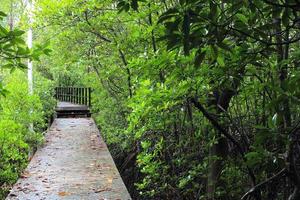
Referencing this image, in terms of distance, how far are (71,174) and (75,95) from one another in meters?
15.0

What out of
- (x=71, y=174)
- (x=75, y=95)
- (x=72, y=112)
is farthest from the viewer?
(x=75, y=95)

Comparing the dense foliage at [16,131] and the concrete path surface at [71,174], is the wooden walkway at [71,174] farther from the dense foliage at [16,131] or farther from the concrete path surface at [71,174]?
the dense foliage at [16,131]

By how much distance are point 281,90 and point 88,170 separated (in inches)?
227

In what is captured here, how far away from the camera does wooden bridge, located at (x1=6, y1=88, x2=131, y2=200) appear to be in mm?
5707

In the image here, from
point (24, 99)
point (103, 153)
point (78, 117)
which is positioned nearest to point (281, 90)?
point (103, 153)

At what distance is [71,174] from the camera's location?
6.96 m

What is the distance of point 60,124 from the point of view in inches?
550

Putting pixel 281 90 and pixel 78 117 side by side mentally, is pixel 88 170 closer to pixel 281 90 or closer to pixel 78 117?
pixel 281 90

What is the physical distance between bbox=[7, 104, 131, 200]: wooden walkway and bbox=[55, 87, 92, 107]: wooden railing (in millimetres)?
7511

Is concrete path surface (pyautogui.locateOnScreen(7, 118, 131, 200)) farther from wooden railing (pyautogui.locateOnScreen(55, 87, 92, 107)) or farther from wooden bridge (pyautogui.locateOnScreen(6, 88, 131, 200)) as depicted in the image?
wooden railing (pyautogui.locateOnScreen(55, 87, 92, 107))

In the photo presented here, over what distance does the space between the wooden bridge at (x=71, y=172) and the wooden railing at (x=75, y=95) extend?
20.5 ft

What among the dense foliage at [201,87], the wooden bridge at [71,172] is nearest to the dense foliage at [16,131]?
the dense foliage at [201,87]

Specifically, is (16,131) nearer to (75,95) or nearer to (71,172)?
(71,172)

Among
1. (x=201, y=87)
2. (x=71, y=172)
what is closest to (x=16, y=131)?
(x=71, y=172)
